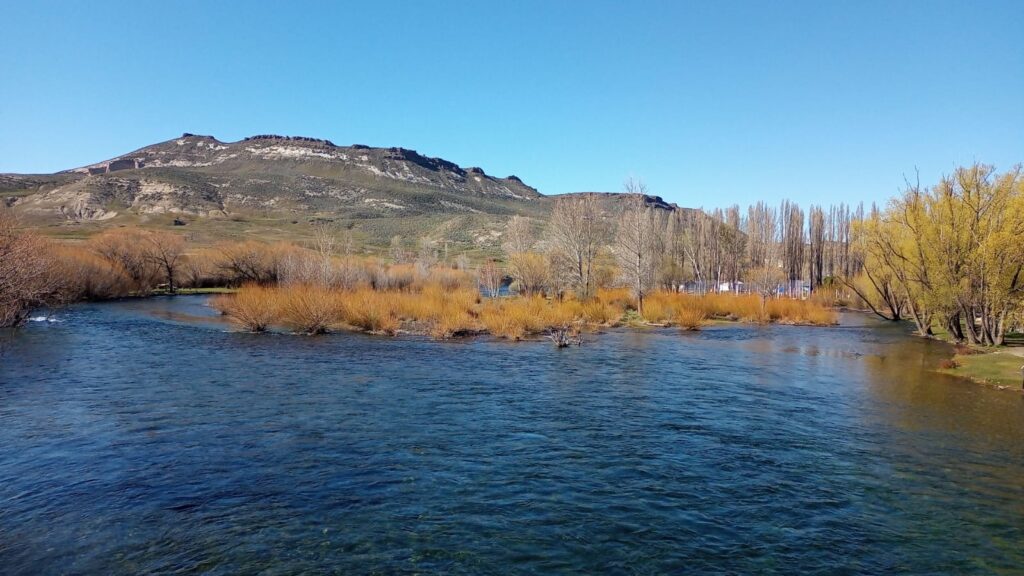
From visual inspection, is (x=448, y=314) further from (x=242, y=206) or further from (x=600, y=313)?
(x=242, y=206)

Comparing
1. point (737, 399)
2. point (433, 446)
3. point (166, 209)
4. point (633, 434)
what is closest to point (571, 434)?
point (633, 434)

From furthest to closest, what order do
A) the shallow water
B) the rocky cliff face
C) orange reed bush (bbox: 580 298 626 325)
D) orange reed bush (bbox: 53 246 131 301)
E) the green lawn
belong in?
the rocky cliff face < orange reed bush (bbox: 53 246 131 301) < orange reed bush (bbox: 580 298 626 325) < the green lawn < the shallow water

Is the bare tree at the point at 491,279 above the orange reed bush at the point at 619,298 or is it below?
above

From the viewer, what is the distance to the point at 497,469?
11.4 metres

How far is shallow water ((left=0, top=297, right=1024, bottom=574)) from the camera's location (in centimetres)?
824

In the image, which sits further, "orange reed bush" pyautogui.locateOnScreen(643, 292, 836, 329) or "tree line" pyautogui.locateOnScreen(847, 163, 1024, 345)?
"orange reed bush" pyautogui.locateOnScreen(643, 292, 836, 329)

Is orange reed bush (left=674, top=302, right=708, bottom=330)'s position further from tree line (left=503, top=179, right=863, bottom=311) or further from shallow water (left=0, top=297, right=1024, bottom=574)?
shallow water (left=0, top=297, right=1024, bottom=574)

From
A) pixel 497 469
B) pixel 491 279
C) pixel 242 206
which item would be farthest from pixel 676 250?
pixel 242 206

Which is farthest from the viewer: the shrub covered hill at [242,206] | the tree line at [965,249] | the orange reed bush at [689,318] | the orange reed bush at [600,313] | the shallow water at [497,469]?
the shrub covered hill at [242,206]

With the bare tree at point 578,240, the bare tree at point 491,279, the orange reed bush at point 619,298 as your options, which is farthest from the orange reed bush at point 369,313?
the bare tree at point 491,279

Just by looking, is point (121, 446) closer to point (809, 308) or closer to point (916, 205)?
point (916, 205)

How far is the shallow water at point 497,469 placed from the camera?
8.24 meters

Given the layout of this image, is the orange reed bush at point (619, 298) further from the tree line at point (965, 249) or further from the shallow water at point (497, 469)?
the shallow water at point (497, 469)

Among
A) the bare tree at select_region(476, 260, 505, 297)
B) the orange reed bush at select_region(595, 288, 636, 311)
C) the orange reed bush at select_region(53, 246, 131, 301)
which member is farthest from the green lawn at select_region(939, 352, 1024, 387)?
the orange reed bush at select_region(53, 246, 131, 301)
